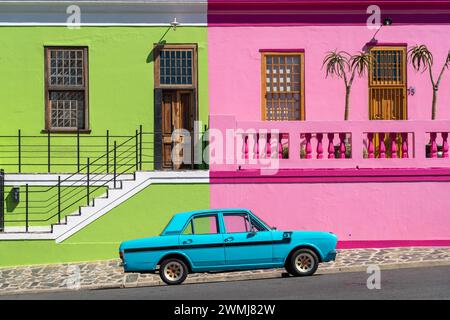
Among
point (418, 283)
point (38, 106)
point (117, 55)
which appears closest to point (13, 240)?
point (38, 106)

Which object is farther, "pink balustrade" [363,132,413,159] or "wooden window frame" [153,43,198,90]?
"wooden window frame" [153,43,198,90]

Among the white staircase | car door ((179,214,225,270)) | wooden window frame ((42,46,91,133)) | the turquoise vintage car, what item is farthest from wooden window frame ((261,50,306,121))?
car door ((179,214,225,270))

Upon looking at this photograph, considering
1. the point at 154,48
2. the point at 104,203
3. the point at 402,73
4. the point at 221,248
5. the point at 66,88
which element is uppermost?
the point at 154,48

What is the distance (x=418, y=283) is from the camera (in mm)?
14750

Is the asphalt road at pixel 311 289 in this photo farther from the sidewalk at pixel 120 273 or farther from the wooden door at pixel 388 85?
the wooden door at pixel 388 85

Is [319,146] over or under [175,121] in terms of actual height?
under

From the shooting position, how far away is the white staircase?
18.8 metres

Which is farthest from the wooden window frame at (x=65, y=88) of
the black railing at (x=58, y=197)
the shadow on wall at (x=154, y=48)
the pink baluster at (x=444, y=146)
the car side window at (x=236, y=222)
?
the pink baluster at (x=444, y=146)

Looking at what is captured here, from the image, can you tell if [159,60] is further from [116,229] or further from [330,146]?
[330,146]

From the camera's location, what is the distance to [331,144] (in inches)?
774

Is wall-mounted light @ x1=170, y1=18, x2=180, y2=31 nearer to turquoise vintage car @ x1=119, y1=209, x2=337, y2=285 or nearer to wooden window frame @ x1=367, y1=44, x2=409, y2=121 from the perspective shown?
wooden window frame @ x1=367, y1=44, x2=409, y2=121

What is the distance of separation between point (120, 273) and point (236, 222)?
2.71m

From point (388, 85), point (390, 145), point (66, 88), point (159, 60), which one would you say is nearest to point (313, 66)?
point (388, 85)

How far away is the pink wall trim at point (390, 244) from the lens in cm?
1942
